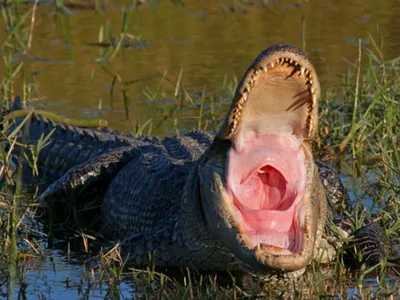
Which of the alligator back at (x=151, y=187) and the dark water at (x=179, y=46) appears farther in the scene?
the dark water at (x=179, y=46)

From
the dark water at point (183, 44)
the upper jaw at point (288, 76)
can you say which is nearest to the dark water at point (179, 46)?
the dark water at point (183, 44)

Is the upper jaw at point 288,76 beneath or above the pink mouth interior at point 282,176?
above

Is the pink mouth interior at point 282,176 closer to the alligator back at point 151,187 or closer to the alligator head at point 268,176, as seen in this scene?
the alligator head at point 268,176

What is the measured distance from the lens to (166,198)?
224 inches

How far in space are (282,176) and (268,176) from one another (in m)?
0.09

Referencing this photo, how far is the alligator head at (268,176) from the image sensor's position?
4266mm

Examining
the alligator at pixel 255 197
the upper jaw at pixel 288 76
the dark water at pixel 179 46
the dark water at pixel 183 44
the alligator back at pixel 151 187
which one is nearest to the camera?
the upper jaw at pixel 288 76

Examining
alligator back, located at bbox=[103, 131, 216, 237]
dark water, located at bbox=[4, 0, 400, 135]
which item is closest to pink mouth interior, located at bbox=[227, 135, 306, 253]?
alligator back, located at bbox=[103, 131, 216, 237]

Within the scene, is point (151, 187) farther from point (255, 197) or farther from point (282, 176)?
point (282, 176)

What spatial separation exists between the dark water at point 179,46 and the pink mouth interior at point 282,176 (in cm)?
302

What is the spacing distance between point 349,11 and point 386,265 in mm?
7824

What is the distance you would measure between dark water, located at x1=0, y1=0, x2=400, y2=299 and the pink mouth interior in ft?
9.92

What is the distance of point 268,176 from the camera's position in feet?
15.5

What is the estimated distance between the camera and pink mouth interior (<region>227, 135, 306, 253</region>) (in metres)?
4.50
